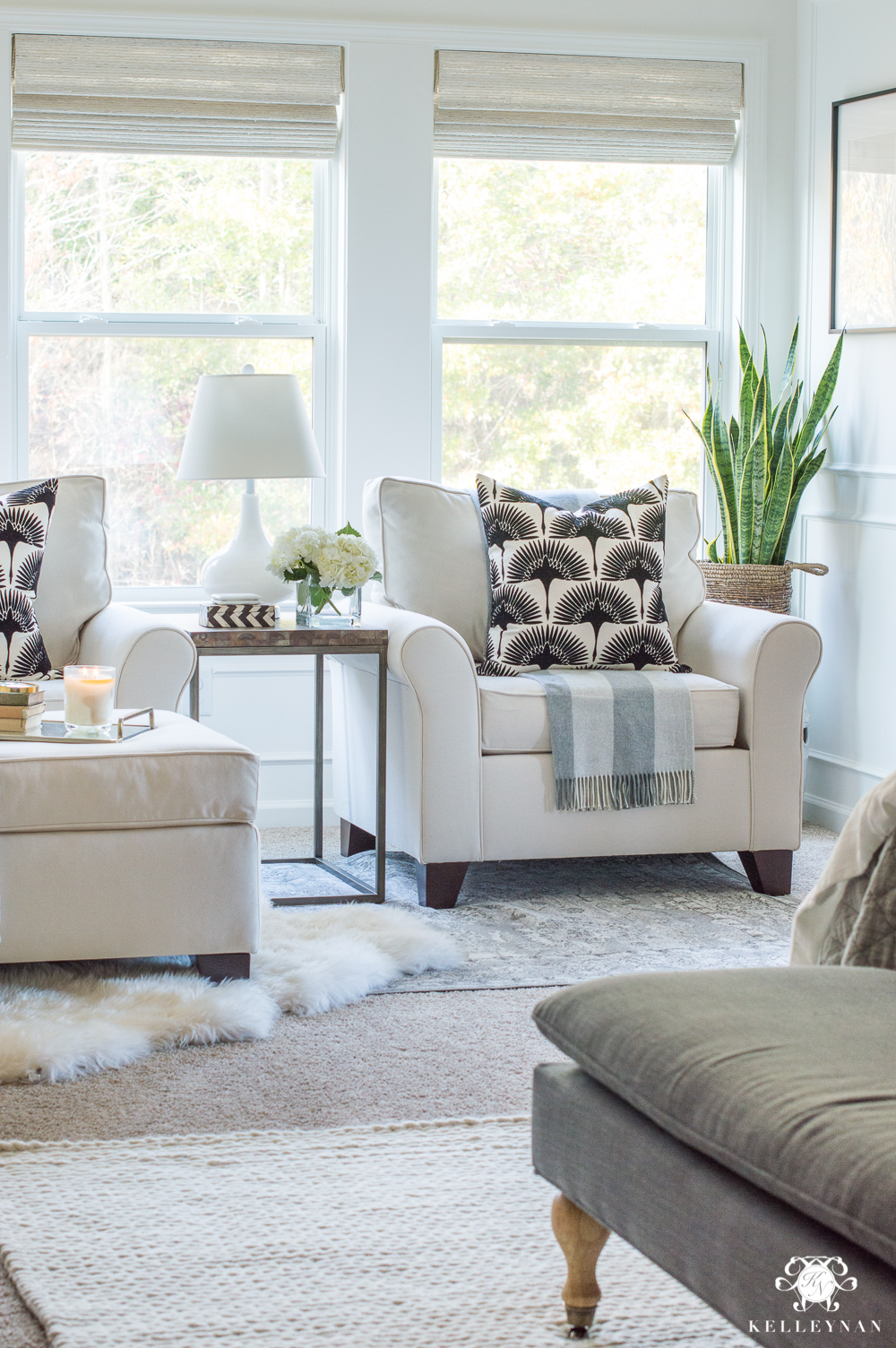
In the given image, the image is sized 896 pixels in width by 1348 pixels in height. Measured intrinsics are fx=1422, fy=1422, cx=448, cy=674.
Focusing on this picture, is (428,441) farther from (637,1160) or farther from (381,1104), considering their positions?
(637,1160)

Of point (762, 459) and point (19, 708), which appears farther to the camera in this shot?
point (762, 459)

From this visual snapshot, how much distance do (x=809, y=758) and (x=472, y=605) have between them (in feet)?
4.52

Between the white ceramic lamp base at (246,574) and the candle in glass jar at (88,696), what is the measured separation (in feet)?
2.61

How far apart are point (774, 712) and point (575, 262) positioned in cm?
175

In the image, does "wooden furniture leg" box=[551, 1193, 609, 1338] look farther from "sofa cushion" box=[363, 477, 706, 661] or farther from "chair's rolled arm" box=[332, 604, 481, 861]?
"sofa cushion" box=[363, 477, 706, 661]

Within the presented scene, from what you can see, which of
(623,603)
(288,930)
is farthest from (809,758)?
(288,930)

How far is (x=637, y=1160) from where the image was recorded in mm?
1272

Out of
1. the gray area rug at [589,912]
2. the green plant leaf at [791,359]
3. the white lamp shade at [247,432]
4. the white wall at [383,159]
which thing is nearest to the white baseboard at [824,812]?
the gray area rug at [589,912]

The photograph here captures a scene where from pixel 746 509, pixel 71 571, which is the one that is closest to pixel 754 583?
pixel 746 509

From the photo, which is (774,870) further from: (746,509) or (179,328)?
(179,328)

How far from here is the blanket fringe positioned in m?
3.28

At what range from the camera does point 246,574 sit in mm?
3469

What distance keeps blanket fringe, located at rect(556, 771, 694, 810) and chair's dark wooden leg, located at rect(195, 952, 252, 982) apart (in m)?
0.95

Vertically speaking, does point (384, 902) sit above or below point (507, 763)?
below
